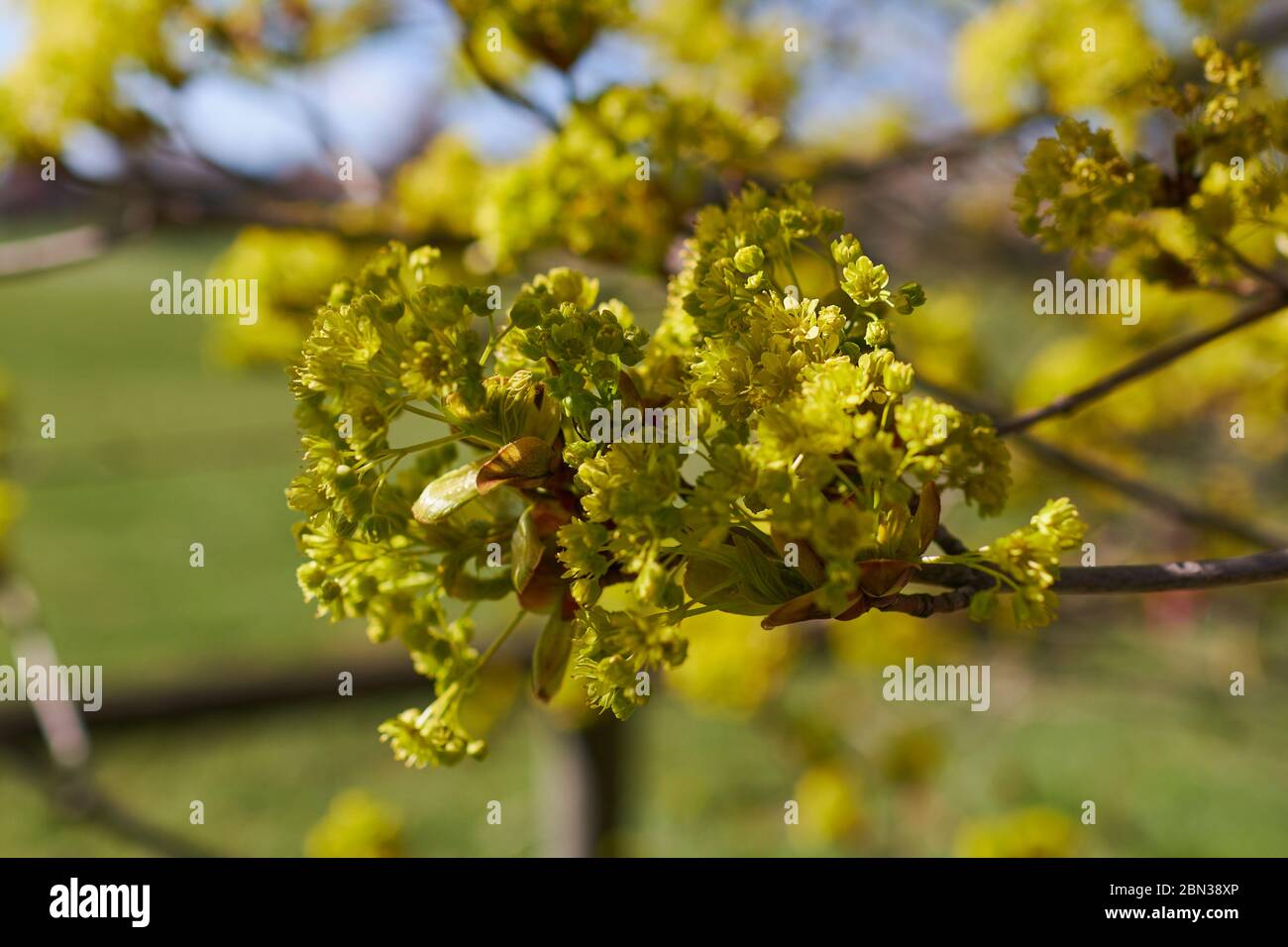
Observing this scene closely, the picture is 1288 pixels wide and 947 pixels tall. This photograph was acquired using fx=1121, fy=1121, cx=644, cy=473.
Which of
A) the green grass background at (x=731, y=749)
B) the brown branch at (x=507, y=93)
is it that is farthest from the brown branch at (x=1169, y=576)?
the green grass background at (x=731, y=749)

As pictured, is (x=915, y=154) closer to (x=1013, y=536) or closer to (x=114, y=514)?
(x=1013, y=536)

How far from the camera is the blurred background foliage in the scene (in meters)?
1.44

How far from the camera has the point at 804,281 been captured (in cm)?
202

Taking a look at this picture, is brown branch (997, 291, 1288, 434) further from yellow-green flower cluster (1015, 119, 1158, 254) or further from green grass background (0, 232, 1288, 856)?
green grass background (0, 232, 1288, 856)

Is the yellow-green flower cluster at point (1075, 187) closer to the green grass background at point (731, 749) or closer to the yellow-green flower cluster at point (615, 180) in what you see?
the yellow-green flower cluster at point (615, 180)

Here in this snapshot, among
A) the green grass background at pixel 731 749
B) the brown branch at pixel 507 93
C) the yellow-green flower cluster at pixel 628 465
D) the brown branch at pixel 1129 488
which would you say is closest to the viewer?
the yellow-green flower cluster at pixel 628 465

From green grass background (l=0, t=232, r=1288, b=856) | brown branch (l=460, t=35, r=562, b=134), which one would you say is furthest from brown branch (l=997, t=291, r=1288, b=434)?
green grass background (l=0, t=232, r=1288, b=856)

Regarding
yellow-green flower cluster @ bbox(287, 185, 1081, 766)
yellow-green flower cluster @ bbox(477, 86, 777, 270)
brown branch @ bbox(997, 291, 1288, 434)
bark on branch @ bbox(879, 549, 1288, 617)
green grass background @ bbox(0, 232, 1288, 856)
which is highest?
yellow-green flower cluster @ bbox(477, 86, 777, 270)

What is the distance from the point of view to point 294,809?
5.10 metres

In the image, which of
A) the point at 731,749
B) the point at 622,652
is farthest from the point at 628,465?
the point at 731,749

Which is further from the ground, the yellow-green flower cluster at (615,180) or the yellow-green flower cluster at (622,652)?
the yellow-green flower cluster at (615,180)

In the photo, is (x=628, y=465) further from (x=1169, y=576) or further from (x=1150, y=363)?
(x=1150, y=363)

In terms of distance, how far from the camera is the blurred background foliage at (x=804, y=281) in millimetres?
1438

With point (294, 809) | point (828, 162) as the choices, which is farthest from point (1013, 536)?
point (294, 809)
